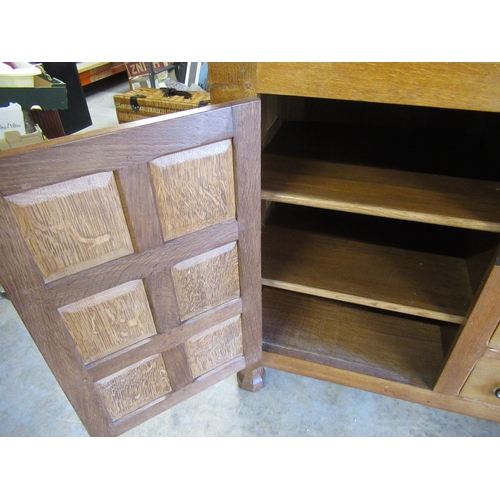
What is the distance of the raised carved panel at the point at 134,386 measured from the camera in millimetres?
864

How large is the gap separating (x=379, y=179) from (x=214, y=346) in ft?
1.98

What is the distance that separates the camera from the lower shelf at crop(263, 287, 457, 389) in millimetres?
1134

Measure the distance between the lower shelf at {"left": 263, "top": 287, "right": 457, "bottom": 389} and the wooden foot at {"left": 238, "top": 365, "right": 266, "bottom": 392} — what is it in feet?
0.29

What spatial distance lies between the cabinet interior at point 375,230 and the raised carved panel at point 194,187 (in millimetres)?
185

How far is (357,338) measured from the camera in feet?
3.97

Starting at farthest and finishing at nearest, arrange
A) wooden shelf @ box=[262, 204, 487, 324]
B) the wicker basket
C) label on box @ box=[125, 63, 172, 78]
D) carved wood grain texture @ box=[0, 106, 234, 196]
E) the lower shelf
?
label on box @ box=[125, 63, 172, 78] < the wicker basket < the lower shelf < wooden shelf @ box=[262, 204, 487, 324] < carved wood grain texture @ box=[0, 106, 234, 196]

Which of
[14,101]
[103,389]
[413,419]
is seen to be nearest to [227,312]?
[103,389]

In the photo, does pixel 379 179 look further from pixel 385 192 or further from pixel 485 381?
pixel 485 381

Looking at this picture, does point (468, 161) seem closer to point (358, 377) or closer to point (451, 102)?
point (451, 102)

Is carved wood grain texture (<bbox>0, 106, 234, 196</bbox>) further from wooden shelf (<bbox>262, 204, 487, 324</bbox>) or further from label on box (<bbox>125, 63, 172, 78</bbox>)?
label on box (<bbox>125, 63, 172, 78</bbox>)

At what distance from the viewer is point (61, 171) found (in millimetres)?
547

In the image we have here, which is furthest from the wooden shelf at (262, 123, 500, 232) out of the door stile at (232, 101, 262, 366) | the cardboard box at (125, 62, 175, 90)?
the cardboard box at (125, 62, 175, 90)

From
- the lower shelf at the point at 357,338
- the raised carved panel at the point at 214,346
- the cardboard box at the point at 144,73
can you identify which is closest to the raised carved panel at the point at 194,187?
the raised carved panel at the point at 214,346

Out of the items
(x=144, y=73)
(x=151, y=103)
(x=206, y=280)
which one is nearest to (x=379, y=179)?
(x=206, y=280)
